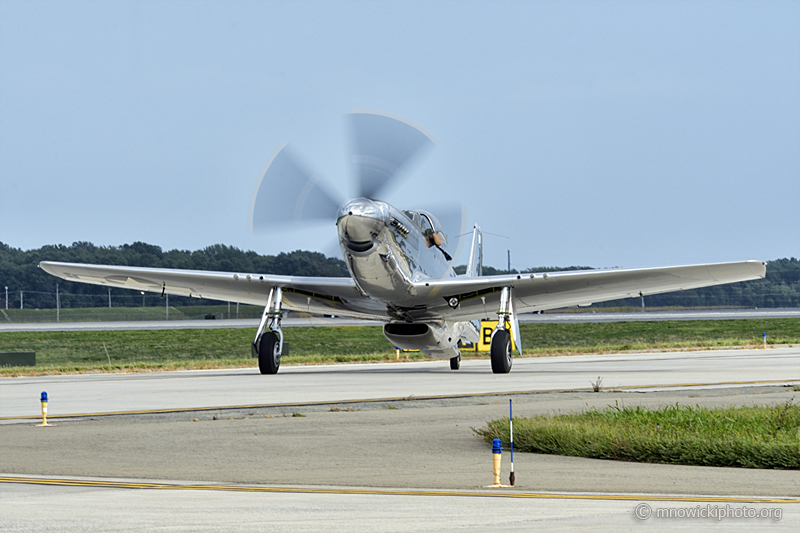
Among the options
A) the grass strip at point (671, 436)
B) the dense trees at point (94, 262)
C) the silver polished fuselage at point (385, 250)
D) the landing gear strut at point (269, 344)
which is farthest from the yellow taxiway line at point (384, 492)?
the dense trees at point (94, 262)

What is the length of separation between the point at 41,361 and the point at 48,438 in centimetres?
3304

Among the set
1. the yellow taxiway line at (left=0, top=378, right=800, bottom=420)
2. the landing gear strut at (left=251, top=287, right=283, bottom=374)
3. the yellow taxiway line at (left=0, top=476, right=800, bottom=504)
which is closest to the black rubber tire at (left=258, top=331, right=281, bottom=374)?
the landing gear strut at (left=251, top=287, right=283, bottom=374)

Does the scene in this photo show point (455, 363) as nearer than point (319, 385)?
No

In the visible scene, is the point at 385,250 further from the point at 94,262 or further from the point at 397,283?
the point at 94,262

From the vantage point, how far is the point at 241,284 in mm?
30125

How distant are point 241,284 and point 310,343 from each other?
2665cm

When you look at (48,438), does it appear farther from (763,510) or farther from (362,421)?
(763,510)

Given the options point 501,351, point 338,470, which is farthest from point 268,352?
point 338,470

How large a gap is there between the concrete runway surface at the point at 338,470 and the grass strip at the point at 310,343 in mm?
18065

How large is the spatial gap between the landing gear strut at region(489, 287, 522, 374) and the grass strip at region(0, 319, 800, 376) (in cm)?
1221

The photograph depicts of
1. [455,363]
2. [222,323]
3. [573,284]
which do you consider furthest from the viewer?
[222,323]

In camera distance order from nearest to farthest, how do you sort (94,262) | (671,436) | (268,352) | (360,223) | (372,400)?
(671,436) < (372,400) < (360,223) < (268,352) < (94,262)

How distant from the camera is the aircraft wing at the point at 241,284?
29.1m

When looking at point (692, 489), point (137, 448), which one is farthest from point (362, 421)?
point (692, 489)
